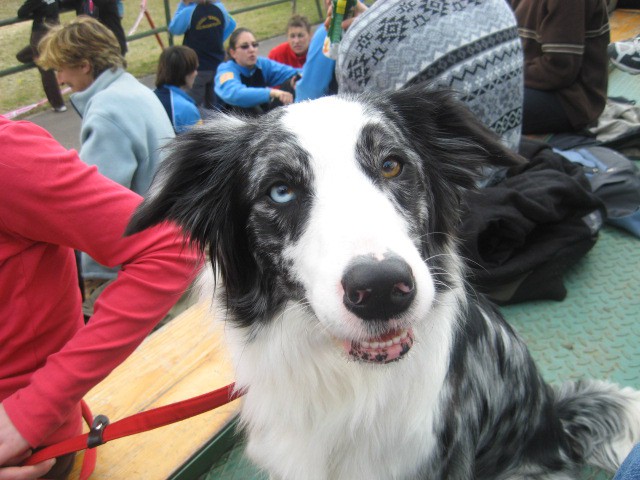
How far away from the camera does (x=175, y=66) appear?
532 cm

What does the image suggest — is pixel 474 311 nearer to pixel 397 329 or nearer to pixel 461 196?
pixel 461 196

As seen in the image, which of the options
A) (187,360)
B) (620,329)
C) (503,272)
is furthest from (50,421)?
(620,329)

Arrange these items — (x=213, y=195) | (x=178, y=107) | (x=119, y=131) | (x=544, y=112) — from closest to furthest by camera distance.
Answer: (x=213, y=195) < (x=119, y=131) < (x=544, y=112) < (x=178, y=107)

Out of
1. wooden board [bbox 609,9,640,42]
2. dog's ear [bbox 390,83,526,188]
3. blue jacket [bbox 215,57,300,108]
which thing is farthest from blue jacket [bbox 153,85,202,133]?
wooden board [bbox 609,9,640,42]

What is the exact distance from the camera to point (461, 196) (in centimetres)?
181

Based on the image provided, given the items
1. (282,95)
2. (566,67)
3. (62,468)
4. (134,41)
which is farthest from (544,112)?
(134,41)

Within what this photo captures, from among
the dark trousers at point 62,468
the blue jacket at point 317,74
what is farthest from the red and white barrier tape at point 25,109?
the dark trousers at point 62,468

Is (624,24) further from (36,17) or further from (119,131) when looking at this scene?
(36,17)

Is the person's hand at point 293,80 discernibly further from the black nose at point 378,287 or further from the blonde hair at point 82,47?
the black nose at point 378,287

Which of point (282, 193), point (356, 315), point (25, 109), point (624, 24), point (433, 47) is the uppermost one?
point (433, 47)

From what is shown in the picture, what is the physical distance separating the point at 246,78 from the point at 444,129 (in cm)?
477

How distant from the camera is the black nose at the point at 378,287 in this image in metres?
1.13

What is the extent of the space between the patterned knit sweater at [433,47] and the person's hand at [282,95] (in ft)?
10.3

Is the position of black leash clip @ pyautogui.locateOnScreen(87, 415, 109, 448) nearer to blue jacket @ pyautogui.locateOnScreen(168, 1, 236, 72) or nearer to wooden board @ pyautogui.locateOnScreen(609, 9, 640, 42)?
wooden board @ pyautogui.locateOnScreen(609, 9, 640, 42)
